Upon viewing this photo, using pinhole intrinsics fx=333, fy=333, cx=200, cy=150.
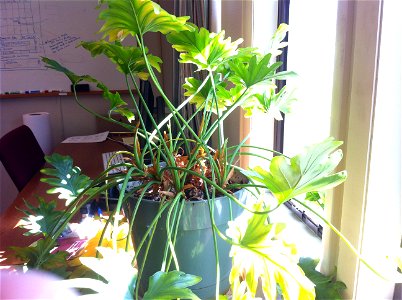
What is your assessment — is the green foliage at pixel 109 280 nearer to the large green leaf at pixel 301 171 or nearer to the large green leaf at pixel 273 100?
the large green leaf at pixel 301 171

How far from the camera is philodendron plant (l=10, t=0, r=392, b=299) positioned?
1.10 feet

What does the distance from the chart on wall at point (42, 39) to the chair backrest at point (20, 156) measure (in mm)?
844

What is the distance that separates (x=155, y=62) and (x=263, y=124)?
0.49 m

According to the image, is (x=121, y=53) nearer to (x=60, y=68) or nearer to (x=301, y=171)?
(x=60, y=68)

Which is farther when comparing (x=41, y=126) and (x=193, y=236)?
(x=41, y=126)

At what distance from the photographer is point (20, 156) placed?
1.71 meters

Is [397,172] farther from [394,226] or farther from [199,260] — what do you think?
[199,260]

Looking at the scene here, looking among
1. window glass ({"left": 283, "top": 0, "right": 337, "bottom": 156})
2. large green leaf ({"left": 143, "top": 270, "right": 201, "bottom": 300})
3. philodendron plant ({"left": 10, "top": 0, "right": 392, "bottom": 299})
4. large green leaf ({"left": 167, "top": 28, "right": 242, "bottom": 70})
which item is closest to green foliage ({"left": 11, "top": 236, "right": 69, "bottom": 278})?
philodendron plant ({"left": 10, "top": 0, "right": 392, "bottom": 299})

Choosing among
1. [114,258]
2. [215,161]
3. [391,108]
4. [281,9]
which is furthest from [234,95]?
[281,9]

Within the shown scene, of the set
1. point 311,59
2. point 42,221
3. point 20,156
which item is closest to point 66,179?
point 42,221

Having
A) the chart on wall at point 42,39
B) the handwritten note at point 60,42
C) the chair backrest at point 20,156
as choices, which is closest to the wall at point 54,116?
the chart on wall at point 42,39

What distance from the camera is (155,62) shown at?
653mm

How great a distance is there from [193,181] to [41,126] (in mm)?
2227

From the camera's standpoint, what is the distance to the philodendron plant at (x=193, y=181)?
33 centimetres
